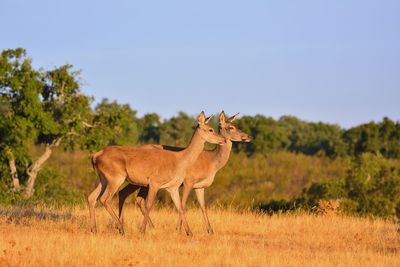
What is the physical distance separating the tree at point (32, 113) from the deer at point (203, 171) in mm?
12246

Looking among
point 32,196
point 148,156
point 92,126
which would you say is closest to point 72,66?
point 92,126

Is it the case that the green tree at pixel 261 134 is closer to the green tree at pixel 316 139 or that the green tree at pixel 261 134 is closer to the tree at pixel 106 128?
the green tree at pixel 316 139

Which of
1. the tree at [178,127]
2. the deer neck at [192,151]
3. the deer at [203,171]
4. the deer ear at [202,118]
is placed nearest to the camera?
the deer neck at [192,151]

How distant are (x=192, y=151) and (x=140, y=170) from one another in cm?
125

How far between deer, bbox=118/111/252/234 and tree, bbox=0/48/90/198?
1225cm

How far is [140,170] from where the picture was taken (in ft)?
51.0

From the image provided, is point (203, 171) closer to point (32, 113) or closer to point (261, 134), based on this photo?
point (32, 113)

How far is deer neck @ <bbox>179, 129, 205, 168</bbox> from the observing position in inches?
634

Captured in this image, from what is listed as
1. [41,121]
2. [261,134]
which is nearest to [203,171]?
[41,121]

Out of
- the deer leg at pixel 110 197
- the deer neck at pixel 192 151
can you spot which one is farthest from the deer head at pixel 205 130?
the deer leg at pixel 110 197

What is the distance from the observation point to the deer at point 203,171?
56.3 feet

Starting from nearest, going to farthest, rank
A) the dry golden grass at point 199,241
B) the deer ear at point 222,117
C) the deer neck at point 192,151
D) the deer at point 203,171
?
the dry golden grass at point 199,241, the deer neck at point 192,151, the deer at point 203,171, the deer ear at point 222,117

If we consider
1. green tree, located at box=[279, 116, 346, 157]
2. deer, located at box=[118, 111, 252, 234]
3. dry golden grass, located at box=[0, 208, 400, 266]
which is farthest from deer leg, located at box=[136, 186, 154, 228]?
green tree, located at box=[279, 116, 346, 157]

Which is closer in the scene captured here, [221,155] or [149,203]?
[149,203]
